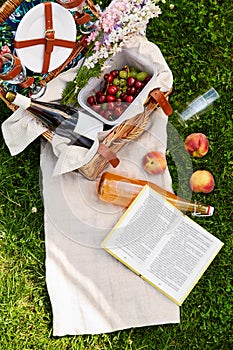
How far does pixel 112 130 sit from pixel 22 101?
12.7 inches

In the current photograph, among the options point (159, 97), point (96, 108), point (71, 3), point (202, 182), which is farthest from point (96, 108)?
point (202, 182)

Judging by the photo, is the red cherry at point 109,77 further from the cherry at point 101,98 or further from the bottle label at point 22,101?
the bottle label at point 22,101

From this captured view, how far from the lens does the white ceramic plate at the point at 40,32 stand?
68.1 inches

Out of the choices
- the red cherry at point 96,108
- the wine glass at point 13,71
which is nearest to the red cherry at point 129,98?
the red cherry at point 96,108

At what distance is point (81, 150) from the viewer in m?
1.84

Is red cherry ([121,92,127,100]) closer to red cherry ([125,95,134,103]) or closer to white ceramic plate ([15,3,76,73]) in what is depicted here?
red cherry ([125,95,134,103])

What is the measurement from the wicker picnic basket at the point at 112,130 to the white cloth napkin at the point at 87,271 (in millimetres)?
87

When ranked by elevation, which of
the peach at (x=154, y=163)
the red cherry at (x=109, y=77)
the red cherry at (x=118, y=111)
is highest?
the red cherry at (x=109, y=77)

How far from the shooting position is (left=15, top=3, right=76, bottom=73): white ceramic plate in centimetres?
173

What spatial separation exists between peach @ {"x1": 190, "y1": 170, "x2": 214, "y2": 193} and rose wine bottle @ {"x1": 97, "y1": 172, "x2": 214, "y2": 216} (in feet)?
0.24

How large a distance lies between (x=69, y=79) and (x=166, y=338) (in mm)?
1030

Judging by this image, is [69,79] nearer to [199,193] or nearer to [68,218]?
[68,218]

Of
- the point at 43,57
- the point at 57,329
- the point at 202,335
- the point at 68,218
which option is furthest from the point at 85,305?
the point at 43,57

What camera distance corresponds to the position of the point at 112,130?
6.06 ft
